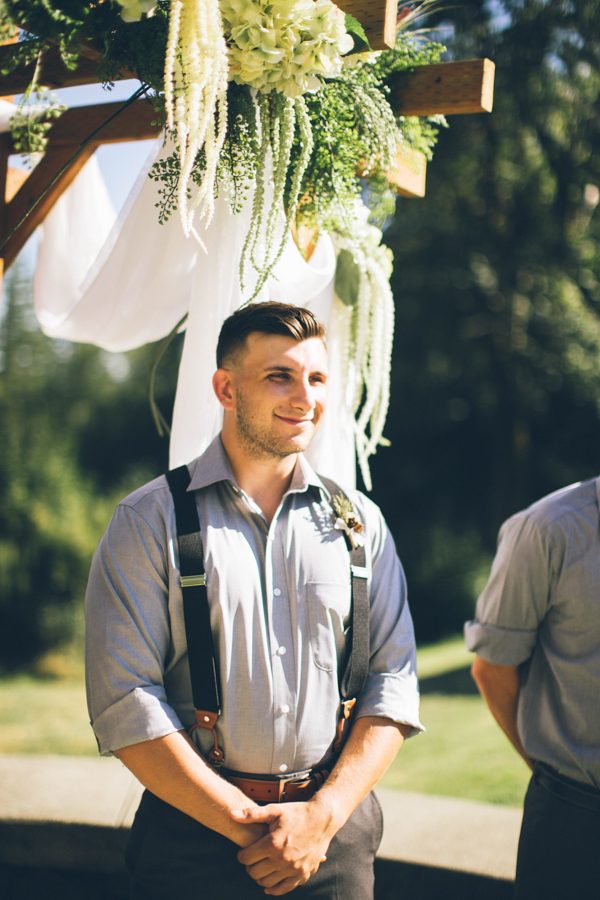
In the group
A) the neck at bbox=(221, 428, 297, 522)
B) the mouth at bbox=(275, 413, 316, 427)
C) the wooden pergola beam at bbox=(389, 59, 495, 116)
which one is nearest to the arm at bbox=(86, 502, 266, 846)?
the neck at bbox=(221, 428, 297, 522)

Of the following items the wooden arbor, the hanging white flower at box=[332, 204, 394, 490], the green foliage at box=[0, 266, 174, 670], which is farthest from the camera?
the green foliage at box=[0, 266, 174, 670]

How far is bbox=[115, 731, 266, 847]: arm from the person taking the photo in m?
2.04

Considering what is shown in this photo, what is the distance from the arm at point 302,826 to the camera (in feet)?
6.75

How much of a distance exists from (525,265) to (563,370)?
4.32 feet

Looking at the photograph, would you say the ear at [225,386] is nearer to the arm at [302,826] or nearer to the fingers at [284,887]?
the arm at [302,826]

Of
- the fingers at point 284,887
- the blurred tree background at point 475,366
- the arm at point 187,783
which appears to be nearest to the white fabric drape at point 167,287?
the arm at point 187,783

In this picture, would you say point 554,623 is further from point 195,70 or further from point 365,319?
point 195,70

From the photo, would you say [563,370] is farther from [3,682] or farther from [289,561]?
[289,561]

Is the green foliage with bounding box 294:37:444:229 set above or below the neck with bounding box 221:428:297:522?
above

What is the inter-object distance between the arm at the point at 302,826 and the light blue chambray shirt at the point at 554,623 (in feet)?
1.91

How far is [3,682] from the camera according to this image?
10320 millimetres

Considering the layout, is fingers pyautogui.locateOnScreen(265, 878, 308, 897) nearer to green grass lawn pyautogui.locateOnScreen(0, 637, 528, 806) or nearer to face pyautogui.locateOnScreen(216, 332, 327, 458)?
face pyautogui.locateOnScreen(216, 332, 327, 458)

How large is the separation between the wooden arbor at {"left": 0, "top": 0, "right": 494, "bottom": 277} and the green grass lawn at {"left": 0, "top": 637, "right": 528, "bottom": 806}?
425cm

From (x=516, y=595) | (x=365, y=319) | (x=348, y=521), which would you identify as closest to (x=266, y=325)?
(x=348, y=521)
